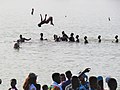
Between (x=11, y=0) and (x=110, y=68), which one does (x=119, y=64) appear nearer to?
(x=110, y=68)

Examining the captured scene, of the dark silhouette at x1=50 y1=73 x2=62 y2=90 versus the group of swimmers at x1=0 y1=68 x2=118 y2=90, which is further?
the dark silhouette at x1=50 y1=73 x2=62 y2=90

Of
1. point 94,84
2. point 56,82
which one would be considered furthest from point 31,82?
point 94,84

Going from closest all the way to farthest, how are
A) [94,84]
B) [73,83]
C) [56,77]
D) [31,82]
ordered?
[94,84] < [73,83] < [56,77] < [31,82]

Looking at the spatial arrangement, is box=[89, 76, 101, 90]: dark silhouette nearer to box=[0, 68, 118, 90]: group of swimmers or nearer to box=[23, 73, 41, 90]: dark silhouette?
box=[0, 68, 118, 90]: group of swimmers

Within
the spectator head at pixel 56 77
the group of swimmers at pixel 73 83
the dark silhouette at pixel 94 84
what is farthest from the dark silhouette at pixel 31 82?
the dark silhouette at pixel 94 84

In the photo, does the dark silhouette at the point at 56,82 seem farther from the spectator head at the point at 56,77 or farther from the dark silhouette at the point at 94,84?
the dark silhouette at the point at 94,84

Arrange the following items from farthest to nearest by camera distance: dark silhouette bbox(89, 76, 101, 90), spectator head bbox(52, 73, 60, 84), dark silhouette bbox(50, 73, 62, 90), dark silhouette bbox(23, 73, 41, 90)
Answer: dark silhouette bbox(23, 73, 41, 90), spectator head bbox(52, 73, 60, 84), dark silhouette bbox(50, 73, 62, 90), dark silhouette bbox(89, 76, 101, 90)

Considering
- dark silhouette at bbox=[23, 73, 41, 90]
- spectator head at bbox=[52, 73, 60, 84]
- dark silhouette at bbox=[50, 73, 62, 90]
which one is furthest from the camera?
dark silhouette at bbox=[23, 73, 41, 90]

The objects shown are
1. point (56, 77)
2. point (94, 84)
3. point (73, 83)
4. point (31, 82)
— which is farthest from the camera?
point (31, 82)

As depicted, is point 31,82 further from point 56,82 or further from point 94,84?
point 94,84

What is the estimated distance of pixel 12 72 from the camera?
24.8 metres

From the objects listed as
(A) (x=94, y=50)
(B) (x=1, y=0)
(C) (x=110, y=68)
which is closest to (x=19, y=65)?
(C) (x=110, y=68)

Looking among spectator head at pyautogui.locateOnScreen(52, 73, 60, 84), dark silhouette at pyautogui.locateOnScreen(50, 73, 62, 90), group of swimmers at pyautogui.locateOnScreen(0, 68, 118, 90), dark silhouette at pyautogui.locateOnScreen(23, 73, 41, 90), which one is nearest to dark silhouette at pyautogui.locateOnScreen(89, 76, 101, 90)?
group of swimmers at pyautogui.locateOnScreen(0, 68, 118, 90)

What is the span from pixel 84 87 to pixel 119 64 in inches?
685
